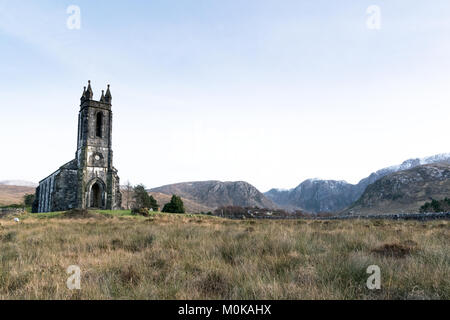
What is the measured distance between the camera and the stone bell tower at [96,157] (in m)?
33.9

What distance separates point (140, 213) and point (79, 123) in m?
17.3

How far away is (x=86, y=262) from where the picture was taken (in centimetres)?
546

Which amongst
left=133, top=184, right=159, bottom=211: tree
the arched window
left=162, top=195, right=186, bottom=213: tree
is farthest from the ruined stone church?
left=133, top=184, right=159, bottom=211: tree

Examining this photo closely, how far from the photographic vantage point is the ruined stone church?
33.2 meters

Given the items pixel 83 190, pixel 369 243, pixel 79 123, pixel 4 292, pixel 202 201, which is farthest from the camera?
pixel 202 201

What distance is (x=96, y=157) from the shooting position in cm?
3494

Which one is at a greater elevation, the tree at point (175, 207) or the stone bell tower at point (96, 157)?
the stone bell tower at point (96, 157)

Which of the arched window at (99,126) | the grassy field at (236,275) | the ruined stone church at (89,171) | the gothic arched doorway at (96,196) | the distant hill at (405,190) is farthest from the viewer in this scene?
the distant hill at (405,190)

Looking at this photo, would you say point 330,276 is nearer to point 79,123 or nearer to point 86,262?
point 86,262

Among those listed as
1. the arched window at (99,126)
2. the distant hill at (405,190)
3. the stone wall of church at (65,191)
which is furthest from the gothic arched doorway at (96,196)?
the distant hill at (405,190)

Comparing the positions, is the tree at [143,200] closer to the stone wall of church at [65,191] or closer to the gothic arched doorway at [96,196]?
the gothic arched doorway at [96,196]

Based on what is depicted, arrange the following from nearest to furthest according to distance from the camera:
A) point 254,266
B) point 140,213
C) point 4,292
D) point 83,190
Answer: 1. point 4,292
2. point 254,266
3. point 140,213
4. point 83,190

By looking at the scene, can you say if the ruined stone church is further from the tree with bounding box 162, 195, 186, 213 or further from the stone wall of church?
the tree with bounding box 162, 195, 186, 213
